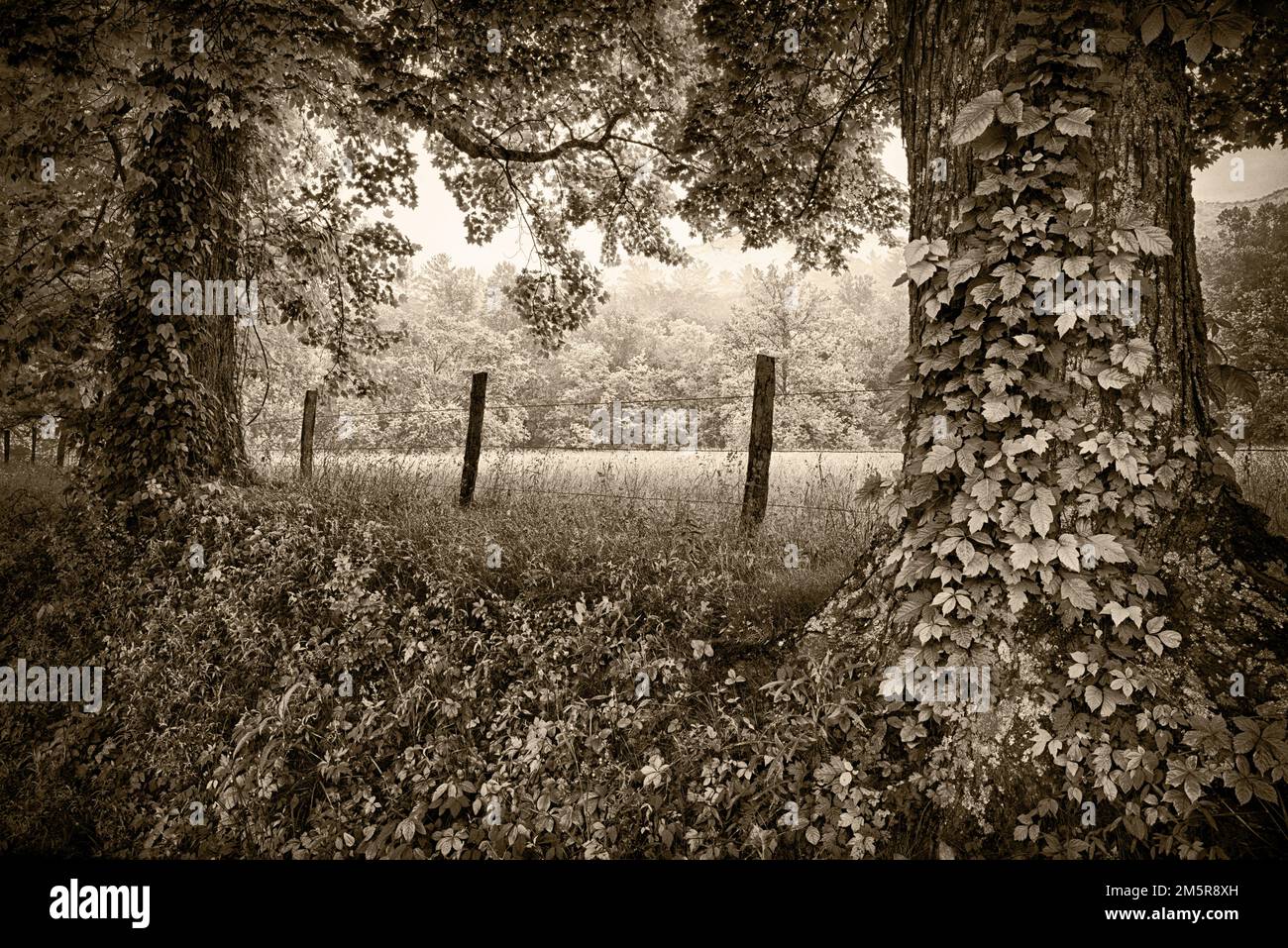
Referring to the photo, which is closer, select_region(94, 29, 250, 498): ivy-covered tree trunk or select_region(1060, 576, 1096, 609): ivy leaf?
select_region(1060, 576, 1096, 609): ivy leaf

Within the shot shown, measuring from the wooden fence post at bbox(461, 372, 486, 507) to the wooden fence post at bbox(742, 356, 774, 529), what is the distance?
3.45 meters

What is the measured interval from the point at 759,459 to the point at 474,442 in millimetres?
3877

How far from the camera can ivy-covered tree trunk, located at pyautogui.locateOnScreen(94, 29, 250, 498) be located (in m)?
6.48

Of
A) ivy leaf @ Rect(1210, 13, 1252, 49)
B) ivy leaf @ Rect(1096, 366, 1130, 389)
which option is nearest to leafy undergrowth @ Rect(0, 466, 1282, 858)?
ivy leaf @ Rect(1096, 366, 1130, 389)

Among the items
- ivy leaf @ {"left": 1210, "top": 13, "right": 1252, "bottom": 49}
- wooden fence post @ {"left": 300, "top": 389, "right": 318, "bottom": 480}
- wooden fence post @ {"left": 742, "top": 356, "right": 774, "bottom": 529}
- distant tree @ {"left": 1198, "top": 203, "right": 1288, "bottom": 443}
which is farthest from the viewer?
distant tree @ {"left": 1198, "top": 203, "right": 1288, "bottom": 443}

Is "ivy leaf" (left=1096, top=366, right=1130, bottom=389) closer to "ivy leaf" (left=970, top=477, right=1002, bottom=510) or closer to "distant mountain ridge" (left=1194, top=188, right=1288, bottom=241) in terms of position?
"ivy leaf" (left=970, top=477, right=1002, bottom=510)

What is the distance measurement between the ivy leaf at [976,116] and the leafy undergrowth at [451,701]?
279 centimetres

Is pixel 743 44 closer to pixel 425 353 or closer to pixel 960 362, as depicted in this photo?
pixel 960 362

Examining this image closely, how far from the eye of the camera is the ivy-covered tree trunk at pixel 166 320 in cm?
648

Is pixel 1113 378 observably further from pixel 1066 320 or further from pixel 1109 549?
pixel 1109 549

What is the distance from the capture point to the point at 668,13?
346 inches

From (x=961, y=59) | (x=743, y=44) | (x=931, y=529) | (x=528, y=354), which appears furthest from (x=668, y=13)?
(x=528, y=354)

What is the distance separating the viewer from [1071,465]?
2789mm

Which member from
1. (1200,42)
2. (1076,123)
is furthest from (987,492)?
(1200,42)
